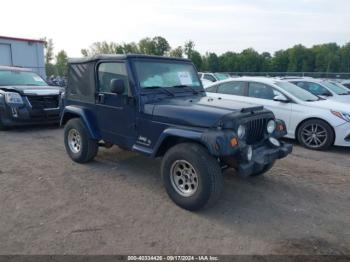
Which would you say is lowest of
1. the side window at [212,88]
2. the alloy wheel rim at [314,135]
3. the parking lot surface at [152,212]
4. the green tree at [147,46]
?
the parking lot surface at [152,212]

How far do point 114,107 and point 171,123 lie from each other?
1167 mm

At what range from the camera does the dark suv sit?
840cm

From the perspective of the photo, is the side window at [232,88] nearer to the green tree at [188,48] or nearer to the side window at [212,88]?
the side window at [212,88]

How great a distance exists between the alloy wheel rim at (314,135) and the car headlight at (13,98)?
7125 millimetres

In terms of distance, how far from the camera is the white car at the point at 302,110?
686 centimetres

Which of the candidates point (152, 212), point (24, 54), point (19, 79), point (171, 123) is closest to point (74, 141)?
point (171, 123)

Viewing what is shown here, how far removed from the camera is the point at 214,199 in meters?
3.83

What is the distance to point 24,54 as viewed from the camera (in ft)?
54.8

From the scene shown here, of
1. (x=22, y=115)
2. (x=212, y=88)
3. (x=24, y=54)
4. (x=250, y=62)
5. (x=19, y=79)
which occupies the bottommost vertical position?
(x=22, y=115)

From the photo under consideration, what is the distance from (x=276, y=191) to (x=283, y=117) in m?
3.23

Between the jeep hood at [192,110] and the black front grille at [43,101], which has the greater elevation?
the jeep hood at [192,110]

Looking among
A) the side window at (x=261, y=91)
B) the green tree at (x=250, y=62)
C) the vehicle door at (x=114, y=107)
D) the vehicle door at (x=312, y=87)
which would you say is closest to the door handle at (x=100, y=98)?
the vehicle door at (x=114, y=107)

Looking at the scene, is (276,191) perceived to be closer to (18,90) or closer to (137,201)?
(137,201)

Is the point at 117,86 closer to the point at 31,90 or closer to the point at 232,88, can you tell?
the point at 232,88
